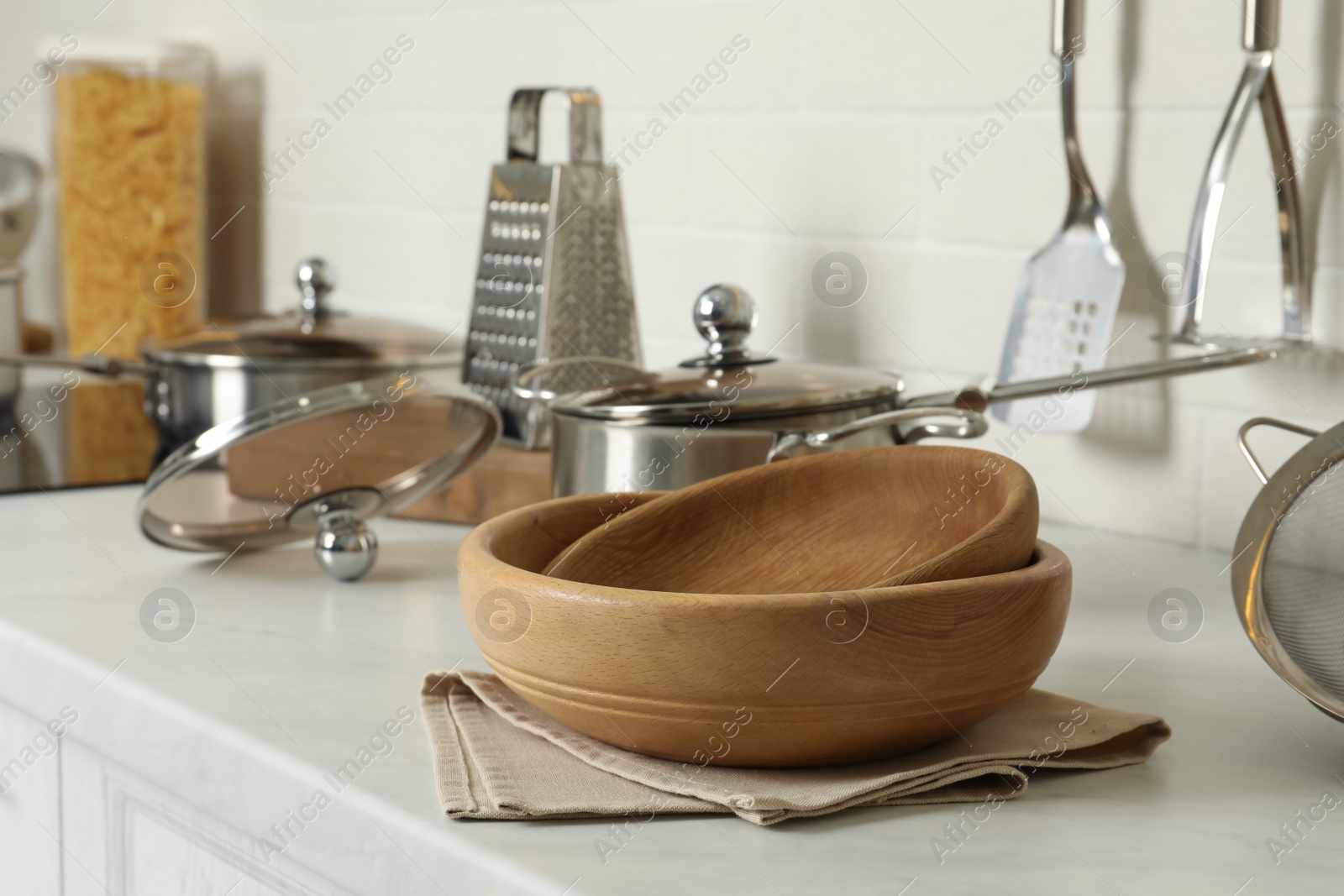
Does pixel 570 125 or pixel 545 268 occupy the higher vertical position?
pixel 570 125

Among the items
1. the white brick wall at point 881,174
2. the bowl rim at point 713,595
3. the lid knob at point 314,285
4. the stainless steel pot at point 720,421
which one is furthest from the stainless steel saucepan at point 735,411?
the lid knob at point 314,285

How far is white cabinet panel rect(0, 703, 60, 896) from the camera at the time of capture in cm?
74

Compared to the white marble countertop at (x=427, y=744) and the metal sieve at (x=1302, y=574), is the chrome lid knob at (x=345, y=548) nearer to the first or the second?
the white marble countertop at (x=427, y=744)

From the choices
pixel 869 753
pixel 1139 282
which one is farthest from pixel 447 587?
pixel 1139 282

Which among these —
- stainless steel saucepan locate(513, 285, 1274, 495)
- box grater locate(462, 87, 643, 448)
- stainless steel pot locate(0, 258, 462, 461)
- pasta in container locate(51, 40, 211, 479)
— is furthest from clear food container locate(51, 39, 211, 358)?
stainless steel saucepan locate(513, 285, 1274, 495)

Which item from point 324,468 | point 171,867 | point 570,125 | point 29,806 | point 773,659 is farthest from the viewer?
point 570,125

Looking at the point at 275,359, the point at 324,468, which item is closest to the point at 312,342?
the point at 275,359

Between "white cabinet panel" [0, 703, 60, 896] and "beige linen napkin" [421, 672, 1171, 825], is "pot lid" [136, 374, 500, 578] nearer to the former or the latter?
"white cabinet panel" [0, 703, 60, 896]

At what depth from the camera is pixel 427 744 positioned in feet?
1.88

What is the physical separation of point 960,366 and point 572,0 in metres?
0.54

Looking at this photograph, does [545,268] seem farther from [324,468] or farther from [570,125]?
[324,468]

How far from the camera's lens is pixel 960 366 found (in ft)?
3.49

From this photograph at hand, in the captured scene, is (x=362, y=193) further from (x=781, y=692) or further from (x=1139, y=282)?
(x=781, y=692)

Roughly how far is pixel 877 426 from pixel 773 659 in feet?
1.06
